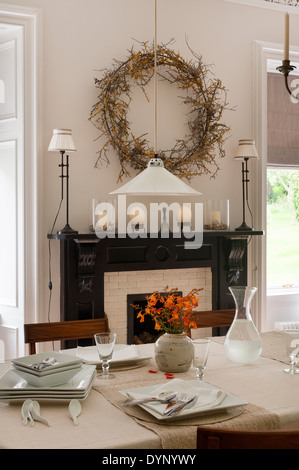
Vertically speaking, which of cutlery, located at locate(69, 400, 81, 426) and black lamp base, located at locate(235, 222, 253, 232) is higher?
black lamp base, located at locate(235, 222, 253, 232)

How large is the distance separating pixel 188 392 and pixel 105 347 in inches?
→ 14.3

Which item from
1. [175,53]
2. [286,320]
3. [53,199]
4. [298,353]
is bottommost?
[286,320]

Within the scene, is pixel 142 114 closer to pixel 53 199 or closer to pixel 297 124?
pixel 53 199

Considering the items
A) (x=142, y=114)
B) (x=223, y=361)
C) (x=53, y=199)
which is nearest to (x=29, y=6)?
(x=142, y=114)

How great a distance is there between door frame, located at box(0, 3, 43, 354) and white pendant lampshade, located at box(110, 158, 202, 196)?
170 centimetres

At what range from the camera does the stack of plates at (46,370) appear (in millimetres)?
1666

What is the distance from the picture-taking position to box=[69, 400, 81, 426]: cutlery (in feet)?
4.84

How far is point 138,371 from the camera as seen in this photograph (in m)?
1.98

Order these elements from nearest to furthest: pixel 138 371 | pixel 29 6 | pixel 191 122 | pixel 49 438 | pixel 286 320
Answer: pixel 49 438 → pixel 138 371 → pixel 29 6 → pixel 191 122 → pixel 286 320

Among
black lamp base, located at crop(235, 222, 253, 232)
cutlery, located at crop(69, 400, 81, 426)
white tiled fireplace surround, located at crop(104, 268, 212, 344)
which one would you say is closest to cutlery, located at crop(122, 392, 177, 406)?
cutlery, located at crop(69, 400, 81, 426)

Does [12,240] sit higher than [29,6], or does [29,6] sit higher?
[29,6]

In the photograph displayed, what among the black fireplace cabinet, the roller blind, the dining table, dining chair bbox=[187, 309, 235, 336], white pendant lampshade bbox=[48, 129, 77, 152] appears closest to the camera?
the dining table

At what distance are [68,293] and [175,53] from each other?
194 cm

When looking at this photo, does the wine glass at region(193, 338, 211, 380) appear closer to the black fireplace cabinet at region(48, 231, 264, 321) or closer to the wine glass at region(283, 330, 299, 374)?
the wine glass at region(283, 330, 299, 374)
